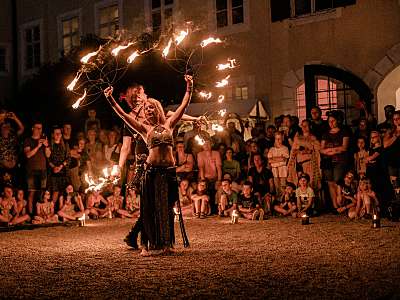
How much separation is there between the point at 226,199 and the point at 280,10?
6296 millimetres

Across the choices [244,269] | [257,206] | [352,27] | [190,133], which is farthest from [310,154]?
[244,269]

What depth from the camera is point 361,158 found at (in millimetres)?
12164

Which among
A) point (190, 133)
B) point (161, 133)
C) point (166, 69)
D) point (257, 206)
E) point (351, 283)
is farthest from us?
point (166, 69)

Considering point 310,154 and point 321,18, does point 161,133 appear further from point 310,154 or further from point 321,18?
point 321,18

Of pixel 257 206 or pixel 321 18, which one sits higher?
pixel 321 18

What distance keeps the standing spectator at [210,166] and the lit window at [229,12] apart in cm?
567

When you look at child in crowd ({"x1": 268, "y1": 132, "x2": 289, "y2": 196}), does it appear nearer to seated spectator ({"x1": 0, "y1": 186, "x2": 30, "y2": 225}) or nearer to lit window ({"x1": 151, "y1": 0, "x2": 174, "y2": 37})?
seated spectator ({"x1": 0, "y1": 186, "x2": 30, "y2": 225})

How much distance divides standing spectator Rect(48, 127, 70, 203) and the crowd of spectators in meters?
0.02

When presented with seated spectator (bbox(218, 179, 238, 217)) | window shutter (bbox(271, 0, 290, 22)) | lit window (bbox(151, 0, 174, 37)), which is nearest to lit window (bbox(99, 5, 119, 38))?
lit window (bbox(151, 0, 174, 37))

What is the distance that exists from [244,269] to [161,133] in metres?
2.18

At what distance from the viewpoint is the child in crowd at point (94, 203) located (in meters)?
14.0

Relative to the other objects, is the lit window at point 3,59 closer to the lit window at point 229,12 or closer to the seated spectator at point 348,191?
the lit window at point 229,12

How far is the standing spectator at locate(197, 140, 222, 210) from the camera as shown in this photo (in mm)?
13867

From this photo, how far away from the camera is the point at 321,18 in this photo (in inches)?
653
